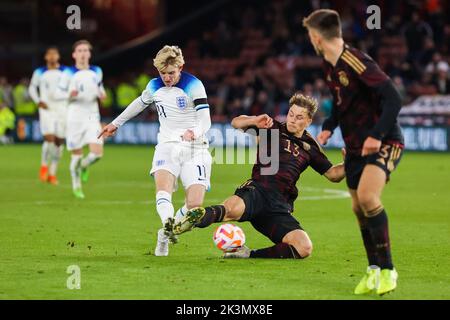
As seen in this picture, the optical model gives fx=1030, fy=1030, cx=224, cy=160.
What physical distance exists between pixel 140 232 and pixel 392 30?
69.9 feet

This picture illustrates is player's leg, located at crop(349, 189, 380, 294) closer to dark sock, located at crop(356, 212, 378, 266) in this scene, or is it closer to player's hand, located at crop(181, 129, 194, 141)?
dark sock, located at crop(356, 212, 378, 266)

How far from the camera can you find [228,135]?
96.8ft

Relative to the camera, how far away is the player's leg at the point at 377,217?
7.96m

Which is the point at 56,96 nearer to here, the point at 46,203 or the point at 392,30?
the point at 46,203

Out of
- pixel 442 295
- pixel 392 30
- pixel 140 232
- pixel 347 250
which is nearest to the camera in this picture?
pixel 442 295

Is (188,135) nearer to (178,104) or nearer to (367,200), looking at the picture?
(178,104)

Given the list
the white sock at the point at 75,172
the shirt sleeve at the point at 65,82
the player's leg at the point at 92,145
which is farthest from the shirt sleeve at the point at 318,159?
the shirt sleeve at the point at 65,82

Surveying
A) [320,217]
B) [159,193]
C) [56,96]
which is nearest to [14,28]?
[56,96]

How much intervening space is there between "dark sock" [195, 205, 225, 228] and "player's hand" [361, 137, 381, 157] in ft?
7.89

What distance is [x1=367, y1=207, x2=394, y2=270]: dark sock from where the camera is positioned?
806 centimetres

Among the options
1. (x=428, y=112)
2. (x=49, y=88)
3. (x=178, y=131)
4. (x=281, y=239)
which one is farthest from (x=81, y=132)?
(x=428, y=112)

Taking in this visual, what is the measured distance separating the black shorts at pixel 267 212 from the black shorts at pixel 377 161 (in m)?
2.01

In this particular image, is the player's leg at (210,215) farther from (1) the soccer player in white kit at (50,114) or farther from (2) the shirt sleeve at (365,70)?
(1) the soccer player in white kit at (50,114)

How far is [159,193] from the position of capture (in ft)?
33.7
